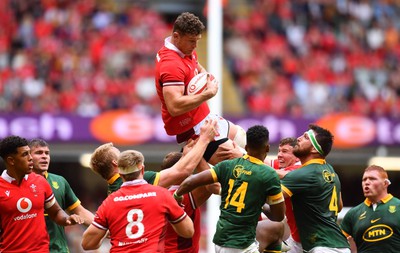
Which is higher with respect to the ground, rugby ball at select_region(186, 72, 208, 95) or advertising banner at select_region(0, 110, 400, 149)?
rugby ball at select_region(186, 72, 208, 95)

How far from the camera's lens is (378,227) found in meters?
11.6

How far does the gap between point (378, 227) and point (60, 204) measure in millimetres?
3515

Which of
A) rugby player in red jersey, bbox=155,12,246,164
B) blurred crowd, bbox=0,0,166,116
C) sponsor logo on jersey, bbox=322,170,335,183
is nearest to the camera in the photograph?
rugby player in red jersey, bbox=155,12,246,164

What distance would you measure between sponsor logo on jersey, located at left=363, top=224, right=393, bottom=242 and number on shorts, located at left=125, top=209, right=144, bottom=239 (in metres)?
3.29

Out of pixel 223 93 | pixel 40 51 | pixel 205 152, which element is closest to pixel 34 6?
pixel 40 51

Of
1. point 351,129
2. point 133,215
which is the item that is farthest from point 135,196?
point 351,129

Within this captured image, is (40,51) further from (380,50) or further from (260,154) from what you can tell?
(260,154)

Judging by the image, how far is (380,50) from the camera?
1053 inches

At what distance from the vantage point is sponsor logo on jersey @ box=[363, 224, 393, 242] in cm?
1160

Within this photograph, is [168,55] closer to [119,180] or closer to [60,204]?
[119,180]

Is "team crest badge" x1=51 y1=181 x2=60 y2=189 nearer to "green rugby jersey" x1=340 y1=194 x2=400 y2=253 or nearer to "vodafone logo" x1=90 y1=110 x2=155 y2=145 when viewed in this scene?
"green rugby jersey" x1=340 y1=194 x2=400 y2=253

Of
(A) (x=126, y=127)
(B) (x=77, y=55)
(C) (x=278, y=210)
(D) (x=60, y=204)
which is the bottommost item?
(A) (x=126, y=127)

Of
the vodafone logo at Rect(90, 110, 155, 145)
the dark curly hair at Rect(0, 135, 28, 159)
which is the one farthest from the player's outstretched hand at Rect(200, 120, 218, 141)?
the vodafone logo at Rect(90, 110, 155, 145)

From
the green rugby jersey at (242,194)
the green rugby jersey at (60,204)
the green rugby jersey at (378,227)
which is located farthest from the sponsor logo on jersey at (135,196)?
the green rugby jersey at (378,227)
